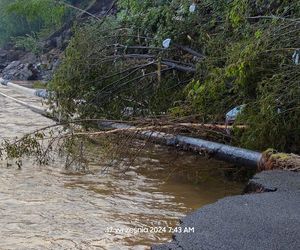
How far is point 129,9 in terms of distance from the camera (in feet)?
29.8

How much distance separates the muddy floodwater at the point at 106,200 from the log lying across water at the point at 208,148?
39 centimetres

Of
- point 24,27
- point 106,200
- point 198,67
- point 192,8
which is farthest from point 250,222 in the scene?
point 24,27

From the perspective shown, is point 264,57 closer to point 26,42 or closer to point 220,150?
point 220,150

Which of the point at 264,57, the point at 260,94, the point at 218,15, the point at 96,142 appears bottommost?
the point at 96,142

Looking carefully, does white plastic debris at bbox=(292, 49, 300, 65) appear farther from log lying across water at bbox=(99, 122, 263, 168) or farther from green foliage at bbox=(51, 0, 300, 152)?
log lying across water at bbox=(99, 122, 263, 168)

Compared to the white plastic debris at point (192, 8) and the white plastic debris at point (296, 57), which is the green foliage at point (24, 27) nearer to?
the white plastic debris at point (192, 8)

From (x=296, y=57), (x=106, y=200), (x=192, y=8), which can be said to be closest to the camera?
(x=106, y=200)

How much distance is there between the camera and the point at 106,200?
5430mm

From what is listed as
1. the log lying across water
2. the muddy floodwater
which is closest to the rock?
the muddy floodwater

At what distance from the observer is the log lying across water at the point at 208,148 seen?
5.58 meters

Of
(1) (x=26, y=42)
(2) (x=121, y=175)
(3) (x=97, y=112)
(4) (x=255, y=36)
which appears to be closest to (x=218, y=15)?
(4) (x=255, y=36)

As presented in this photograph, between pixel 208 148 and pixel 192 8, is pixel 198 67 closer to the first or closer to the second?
pixel 192 8

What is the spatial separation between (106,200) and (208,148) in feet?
4.38

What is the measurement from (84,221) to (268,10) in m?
3.75
